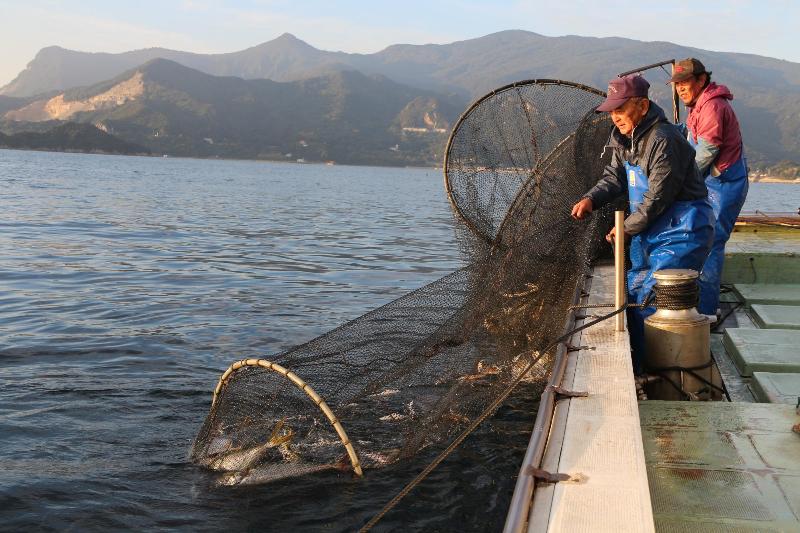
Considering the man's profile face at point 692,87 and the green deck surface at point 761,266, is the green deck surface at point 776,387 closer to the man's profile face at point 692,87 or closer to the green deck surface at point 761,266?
the man's profile face at point 692,87

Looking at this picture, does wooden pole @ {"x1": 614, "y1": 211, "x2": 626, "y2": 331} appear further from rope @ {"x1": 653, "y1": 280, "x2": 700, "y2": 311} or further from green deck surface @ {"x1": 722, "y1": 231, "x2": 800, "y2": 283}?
green deck surface @ {"x1": 722, "y1": 231, "x2": 800, "y2": 283}

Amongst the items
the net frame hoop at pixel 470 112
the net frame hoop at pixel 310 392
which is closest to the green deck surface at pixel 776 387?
the net frame hoop at pixel 310 392

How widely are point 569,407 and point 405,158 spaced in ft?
567

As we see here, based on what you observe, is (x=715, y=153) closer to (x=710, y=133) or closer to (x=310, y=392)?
(x=710, y=133)

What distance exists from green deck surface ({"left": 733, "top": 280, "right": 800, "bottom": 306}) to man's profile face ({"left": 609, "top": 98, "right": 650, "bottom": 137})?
10.7ft

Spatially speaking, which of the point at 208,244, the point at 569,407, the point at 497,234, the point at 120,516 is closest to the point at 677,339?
the point at 569,407

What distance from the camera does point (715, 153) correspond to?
6898 millimetres

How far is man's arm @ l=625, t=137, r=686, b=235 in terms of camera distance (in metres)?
5.54

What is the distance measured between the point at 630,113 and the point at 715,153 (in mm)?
1609

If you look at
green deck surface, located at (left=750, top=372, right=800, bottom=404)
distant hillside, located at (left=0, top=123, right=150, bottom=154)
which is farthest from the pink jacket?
distant hillside, located at (left=0, top=123, right=150, bottom=154)

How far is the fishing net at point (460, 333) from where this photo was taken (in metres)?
5.06

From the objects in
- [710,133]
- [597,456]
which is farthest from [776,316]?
[597,456]

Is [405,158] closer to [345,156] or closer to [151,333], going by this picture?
[345,156]

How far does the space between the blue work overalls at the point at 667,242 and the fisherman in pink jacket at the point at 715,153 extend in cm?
99
